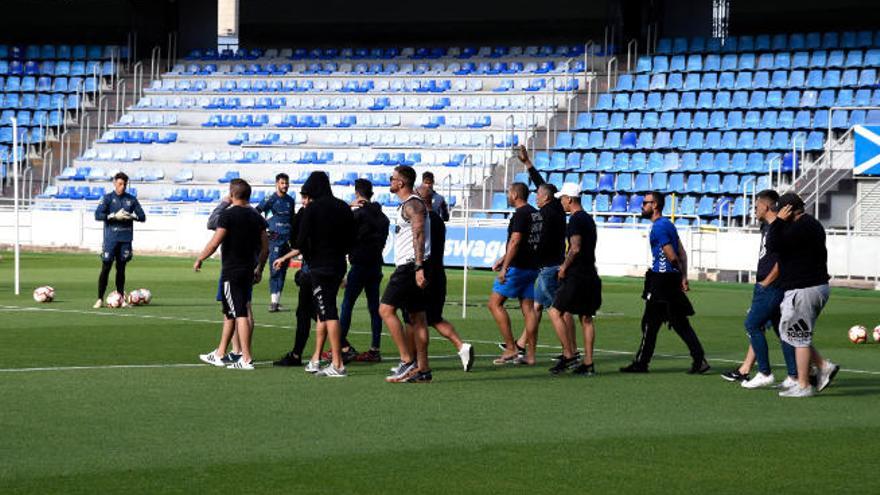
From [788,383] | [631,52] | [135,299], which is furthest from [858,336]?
[631,52]

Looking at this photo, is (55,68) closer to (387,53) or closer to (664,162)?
(387,53)

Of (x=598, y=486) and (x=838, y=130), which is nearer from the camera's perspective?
(x=598, y=486)

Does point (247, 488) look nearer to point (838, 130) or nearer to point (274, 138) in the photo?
point (838, 130)

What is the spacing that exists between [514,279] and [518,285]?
0.08 meters

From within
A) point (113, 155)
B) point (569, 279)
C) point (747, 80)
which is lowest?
point (569, 279)

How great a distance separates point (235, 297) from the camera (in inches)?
650

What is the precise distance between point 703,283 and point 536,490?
2611 centimetres

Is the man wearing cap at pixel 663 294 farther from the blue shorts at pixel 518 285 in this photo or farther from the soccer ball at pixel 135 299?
the soccer ball at pixel 135 299

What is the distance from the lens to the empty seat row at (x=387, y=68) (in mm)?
50656

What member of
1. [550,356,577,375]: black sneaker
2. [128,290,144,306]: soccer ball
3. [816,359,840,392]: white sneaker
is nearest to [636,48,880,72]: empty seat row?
[128,290,144,306]: soccer ball

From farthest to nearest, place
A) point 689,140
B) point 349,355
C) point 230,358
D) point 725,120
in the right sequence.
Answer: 1. point 725,120
2. point 689,140
3. point 349,355
4. point 230,358

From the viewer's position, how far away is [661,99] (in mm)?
46781

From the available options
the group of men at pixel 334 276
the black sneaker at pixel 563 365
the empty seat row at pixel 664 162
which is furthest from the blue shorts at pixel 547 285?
the empty seat row at pixel 664 162

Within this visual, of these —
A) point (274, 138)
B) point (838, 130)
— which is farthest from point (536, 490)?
point (274, 138)
